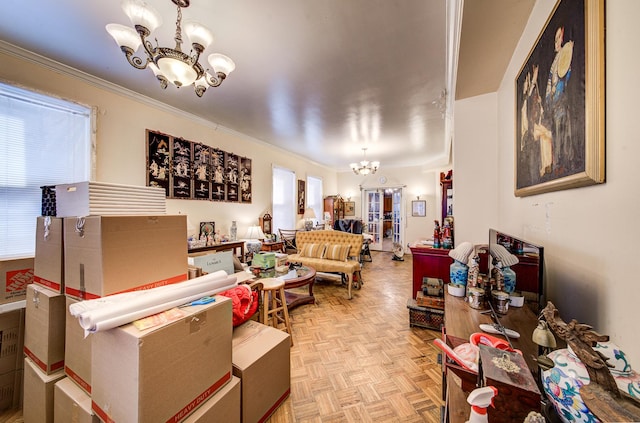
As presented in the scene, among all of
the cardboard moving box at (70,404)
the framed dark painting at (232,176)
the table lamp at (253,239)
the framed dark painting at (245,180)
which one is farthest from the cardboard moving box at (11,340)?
the framed dark painting at (245,180)

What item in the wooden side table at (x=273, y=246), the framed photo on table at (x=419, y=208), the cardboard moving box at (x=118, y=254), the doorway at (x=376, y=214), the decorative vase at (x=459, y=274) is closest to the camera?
the cardboard moving box at (x=118, y=254)

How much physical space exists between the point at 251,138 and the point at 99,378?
4.47 meters

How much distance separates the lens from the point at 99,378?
0.94 m

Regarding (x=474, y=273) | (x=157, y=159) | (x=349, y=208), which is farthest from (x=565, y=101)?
(x=349, y=208)

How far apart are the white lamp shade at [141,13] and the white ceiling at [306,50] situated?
432mm

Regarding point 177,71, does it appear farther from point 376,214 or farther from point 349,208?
point 376,214

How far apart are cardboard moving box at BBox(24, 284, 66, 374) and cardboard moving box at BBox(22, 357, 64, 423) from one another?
0.11ft

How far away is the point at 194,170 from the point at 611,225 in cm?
430

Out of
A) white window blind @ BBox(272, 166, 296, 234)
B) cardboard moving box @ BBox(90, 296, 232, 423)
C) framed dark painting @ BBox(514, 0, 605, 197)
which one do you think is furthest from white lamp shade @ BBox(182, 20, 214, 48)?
white window blind @ BBox(272, 166, 296, 234)

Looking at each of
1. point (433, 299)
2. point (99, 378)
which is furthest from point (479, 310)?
point (99, 378)

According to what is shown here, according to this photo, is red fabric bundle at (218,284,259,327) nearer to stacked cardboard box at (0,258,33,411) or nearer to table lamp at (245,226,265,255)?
stacked cardboard box at (0,258,33,411)

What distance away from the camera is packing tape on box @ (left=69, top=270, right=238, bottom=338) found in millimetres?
800

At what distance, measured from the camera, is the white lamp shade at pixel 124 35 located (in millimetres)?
1471

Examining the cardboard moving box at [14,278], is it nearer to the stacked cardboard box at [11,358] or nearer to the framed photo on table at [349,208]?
the stacked cardboard box at [11,358]
